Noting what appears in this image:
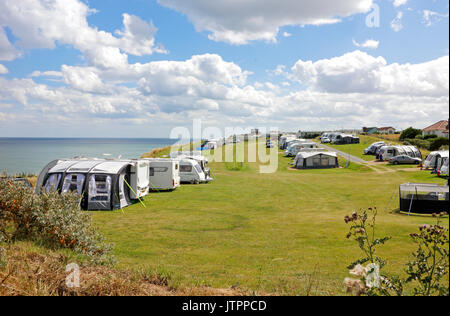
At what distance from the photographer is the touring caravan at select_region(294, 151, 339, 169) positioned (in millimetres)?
35125

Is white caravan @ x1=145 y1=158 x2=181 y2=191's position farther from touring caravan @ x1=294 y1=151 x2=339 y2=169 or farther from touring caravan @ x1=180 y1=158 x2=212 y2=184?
touring caravan @ x1=294 y1=151 x2=339 y2=169

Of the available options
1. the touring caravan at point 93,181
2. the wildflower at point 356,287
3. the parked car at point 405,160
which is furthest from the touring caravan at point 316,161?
the wildflower at point 356,287

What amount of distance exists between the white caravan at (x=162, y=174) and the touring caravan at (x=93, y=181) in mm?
3736

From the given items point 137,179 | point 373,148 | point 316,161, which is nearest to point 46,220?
point 137,179

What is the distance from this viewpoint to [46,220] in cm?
661

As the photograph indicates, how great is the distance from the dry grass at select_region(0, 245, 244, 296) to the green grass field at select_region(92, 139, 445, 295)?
0.49 meters

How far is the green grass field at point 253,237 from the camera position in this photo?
5.86 meters

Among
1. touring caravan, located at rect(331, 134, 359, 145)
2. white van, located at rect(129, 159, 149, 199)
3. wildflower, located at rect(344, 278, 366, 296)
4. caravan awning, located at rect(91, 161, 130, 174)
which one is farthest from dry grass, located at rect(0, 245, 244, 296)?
touring caravan, located at rect(331, 134, 359, 145)

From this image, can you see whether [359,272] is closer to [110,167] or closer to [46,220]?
[46,220]

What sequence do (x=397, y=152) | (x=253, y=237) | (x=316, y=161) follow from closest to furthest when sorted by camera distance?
(x=253, y=237) < (x=397, y=152) < (x=316, y=161)

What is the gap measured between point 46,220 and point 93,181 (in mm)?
7376

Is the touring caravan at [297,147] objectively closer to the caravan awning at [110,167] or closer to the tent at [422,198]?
the tent at [422,198]
